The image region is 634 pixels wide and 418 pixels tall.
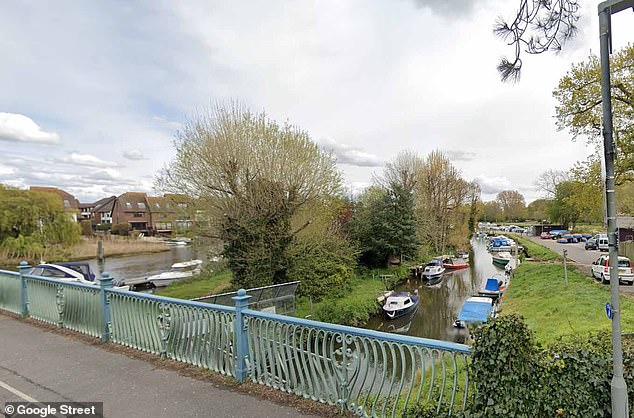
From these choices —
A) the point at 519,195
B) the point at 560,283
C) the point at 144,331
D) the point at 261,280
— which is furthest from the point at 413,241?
the point at 519,195

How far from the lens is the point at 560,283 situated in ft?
58.9

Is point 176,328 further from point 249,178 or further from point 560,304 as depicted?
point 560,304

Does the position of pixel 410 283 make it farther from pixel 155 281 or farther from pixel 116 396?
pixel 116 396

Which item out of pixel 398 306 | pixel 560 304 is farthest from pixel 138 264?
pixel 560 304

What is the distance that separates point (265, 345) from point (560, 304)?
14314 mm

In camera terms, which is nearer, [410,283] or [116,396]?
[116,396]

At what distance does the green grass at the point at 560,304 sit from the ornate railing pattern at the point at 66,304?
28.9 ft

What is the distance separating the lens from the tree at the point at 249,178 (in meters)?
14.2

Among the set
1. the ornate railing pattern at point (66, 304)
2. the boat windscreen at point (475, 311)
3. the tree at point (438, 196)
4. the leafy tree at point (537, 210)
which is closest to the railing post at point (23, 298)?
the ornate railing pattern at point (66, 304)

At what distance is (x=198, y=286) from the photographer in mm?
21375

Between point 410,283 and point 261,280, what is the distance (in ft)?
49.5

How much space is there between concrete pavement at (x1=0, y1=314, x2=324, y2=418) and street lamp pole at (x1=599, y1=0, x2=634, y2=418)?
2.76m

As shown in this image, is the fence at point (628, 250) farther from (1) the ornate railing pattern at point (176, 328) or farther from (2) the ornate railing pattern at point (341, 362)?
(1) the ornate railing pattern at point (176, 328)

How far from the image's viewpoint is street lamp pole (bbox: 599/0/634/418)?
267 cm
